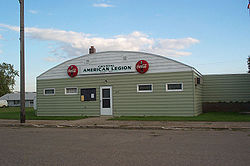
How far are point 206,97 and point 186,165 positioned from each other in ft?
58.9


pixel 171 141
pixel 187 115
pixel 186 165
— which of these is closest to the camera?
pixel 186 165

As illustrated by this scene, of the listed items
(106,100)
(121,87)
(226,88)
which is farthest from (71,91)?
(226,88)

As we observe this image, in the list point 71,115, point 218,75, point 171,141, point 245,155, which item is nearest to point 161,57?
point 218,75

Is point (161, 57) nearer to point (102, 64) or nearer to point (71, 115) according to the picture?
point (102, 64)

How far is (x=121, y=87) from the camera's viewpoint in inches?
787

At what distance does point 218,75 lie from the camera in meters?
22.9

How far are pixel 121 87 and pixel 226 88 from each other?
895 centimetres

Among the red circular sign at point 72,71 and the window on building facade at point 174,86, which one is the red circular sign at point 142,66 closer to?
the window on building facade at point 174,86

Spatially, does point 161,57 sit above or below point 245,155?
above

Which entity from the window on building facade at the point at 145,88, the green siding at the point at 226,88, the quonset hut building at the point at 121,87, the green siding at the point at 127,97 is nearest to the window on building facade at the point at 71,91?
the quonset hut building at the point at 121,87

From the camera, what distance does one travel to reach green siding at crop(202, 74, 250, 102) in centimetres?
2222

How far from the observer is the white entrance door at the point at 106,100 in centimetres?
2031

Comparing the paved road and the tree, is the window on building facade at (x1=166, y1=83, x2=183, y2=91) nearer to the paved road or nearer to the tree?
the paved road

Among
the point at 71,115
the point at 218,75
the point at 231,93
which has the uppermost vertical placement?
the point at 218,75
